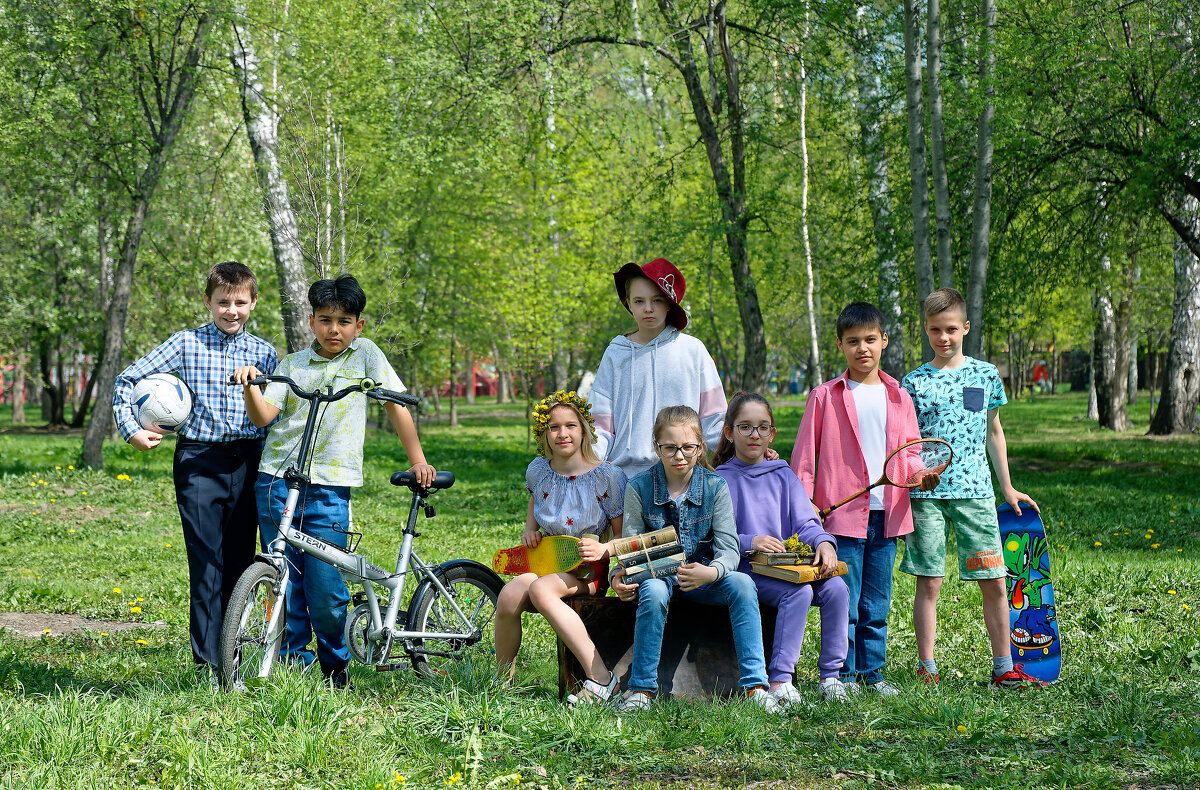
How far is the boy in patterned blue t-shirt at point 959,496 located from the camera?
4758mm

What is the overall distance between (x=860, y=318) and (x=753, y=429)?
2.39 feet

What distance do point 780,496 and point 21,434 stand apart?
2551 centimetres

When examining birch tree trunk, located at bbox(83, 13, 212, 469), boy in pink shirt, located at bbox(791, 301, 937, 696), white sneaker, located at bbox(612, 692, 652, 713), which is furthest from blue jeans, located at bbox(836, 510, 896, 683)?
birch tree trunk, located at bbox(83, 13, 212, 469)

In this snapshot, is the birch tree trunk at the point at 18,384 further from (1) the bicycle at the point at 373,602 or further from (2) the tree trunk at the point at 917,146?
(1) the bicycle at the point at 373,602

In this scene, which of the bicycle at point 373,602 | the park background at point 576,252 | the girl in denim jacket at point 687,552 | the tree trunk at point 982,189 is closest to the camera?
the park background at point 576,252

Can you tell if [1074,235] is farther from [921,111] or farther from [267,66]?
[267,66]

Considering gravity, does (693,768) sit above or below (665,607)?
below

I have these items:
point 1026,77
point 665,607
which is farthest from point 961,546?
point 1026,77

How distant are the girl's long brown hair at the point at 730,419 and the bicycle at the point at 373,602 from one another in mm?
1234

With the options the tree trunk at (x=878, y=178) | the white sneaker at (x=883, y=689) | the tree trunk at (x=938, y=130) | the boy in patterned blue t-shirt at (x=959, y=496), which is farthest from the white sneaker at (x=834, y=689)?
the tree trunk at (x=878, y=178)

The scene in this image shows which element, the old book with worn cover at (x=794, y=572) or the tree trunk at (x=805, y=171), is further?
the tree trunk at (x=805, y=171)

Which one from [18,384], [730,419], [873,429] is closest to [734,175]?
[873,429]

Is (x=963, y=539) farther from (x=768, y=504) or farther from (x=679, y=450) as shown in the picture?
(x=679, y=450)

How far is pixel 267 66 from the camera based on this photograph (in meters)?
13.9
